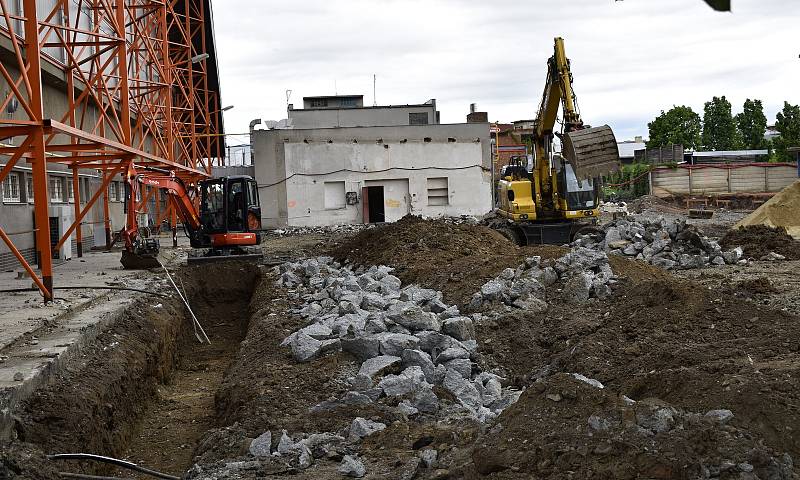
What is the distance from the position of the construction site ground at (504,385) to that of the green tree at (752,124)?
2152 inches

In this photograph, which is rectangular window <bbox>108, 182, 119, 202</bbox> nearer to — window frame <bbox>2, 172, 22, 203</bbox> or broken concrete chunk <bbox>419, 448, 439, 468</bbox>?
window frame <bbox>2, 172, 22, 203</bbox>

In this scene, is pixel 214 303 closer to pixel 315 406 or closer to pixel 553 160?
pixel 553 160

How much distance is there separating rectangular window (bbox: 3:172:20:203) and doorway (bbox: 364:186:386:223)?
22.5 meters

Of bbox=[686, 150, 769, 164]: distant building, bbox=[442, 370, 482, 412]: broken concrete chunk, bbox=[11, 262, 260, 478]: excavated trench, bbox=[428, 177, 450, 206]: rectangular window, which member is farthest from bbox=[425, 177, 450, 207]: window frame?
bbox=[442, 370, 482, 412]: broken concrete chunk

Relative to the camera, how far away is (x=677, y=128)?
63688mm

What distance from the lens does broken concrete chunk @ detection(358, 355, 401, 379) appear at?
8.31m

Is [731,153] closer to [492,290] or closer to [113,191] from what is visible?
[113,191]

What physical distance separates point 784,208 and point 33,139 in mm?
21907

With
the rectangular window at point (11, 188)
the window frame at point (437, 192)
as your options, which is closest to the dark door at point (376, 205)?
the window frame at point (437, 192)

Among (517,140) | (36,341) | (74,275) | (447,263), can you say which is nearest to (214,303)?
(74,275)

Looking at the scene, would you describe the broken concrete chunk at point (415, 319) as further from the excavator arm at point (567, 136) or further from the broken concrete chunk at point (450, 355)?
the excavator arm at point (567, 136)

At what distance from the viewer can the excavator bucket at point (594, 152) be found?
17.6 metres

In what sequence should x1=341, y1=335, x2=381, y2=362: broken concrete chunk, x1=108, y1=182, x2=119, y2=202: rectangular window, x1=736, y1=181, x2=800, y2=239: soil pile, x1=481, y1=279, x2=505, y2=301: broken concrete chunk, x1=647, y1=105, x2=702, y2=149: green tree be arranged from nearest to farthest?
x1=341, y1=335, x2=381, y2=362: broken concrete chunk < x1=481, y1=279, x2=505, y2=301: broken concrete chunk < x1=736, y1=181, x2=800, y2=239: soil pile < x1=108, y1=182, x2=119, y2=202: rectangular window < x1=647, y1=105, x2=702, y2=149: green tree

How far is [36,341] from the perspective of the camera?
1015cm
